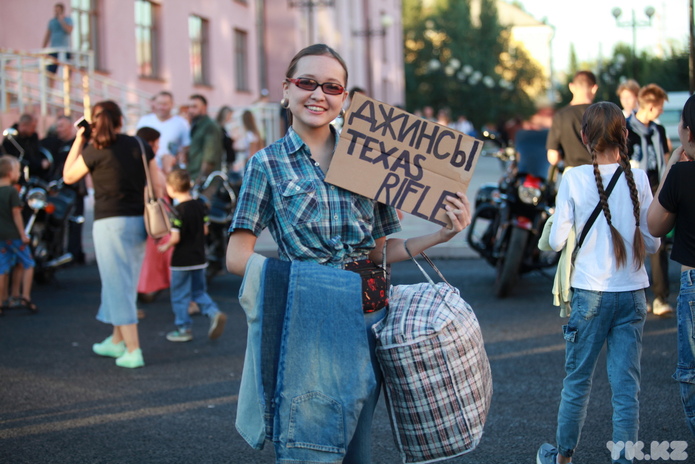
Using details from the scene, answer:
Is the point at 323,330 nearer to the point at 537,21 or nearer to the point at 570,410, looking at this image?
the point at 570,410

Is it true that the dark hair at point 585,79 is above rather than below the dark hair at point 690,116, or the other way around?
above

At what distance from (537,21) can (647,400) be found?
346ft

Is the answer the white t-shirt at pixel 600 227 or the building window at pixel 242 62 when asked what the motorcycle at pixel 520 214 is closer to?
the white t-shirt at pixel 600 227

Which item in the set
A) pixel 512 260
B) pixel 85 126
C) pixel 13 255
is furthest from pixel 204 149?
pixel 85 126

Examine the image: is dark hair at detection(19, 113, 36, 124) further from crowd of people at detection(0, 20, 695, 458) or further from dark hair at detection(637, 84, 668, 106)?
dark hair at detection(637, 84, 668, 106)

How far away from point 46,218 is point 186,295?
3.24 m

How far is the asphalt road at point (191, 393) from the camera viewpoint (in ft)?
15.1

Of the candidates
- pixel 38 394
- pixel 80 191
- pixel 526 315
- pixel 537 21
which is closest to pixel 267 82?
pixel 80 191

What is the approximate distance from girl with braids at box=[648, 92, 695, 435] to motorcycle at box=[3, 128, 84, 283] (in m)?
7.60

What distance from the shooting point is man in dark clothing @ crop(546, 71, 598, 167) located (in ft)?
23.4

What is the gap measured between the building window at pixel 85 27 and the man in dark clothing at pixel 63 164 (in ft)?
21.9

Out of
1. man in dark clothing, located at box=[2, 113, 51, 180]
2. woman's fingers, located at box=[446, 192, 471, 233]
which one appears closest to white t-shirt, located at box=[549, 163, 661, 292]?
woman's fingers, located at box=[446, 192, 471, 233]

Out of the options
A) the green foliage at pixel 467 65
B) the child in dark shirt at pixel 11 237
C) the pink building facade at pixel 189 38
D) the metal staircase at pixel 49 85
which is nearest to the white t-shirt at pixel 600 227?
the child in dark shirt at pixel 11 237
